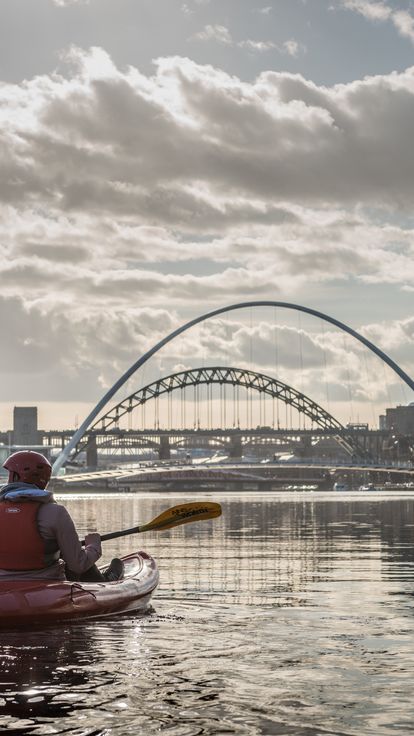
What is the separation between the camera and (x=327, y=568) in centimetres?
2862

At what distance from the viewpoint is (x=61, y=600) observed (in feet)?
54.2

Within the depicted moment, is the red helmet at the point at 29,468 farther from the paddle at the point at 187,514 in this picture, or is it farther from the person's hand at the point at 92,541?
the paddle at the point at 187,514

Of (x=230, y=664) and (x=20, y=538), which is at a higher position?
(x=20, y=538)

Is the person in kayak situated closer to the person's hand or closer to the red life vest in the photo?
the red life vest

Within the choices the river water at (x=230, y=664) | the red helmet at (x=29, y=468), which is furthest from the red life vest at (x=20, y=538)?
the river water at (x=230, y=664)

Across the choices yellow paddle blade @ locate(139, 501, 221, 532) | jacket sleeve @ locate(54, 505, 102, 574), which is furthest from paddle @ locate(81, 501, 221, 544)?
jacket sleeve @ locate(54, 505, 102, 574)

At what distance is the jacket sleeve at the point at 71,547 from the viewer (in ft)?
54.4

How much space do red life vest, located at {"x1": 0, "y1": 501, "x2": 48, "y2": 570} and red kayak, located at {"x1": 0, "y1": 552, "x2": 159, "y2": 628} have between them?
319mm

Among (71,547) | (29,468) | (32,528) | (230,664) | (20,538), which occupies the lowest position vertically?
(230,664)

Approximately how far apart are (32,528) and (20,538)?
219mm

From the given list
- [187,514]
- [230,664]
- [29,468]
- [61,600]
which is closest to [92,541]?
[61,600]

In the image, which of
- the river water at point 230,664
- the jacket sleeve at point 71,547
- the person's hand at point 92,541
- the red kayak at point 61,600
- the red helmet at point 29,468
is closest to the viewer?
the river water at point 230,664

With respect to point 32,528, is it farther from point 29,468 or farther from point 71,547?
point 29,468

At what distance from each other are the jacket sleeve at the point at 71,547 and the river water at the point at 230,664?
867mm
